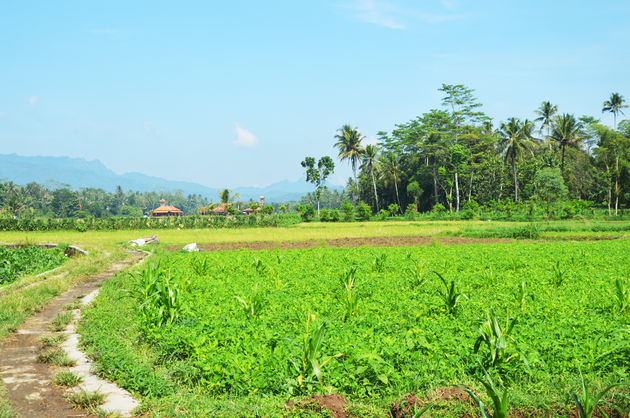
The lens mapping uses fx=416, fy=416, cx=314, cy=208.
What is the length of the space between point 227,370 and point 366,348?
1704mm

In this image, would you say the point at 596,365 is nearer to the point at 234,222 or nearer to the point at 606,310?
the point at 606,310

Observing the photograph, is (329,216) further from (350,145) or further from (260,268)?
(260,268)

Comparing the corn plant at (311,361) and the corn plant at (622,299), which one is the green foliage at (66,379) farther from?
the corn plant at (622,299)

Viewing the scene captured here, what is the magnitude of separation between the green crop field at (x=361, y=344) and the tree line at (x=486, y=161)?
46966mm

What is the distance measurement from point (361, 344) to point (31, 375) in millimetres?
4325

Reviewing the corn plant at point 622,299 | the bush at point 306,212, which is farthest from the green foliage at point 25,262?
the bush at point 306,212

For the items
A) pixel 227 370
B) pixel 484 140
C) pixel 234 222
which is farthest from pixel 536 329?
pixel 484 140

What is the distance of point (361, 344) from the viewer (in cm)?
531

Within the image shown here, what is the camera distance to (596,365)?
16.2 ft

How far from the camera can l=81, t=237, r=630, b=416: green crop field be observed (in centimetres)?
452

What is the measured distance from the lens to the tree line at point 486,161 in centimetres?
5275

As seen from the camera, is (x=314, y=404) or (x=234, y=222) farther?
(x=234, y=222)

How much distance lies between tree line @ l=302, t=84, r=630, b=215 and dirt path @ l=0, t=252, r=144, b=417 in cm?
5163

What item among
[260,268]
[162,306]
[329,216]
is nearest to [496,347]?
[162,306]
